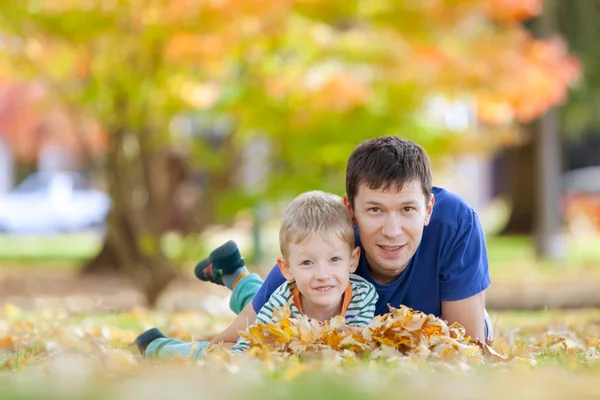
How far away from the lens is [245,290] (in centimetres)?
544

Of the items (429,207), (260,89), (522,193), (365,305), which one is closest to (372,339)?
(365,305)

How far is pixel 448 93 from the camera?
10.7m

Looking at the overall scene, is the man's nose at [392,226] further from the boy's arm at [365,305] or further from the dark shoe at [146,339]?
A: the dark shoe at [146,339]

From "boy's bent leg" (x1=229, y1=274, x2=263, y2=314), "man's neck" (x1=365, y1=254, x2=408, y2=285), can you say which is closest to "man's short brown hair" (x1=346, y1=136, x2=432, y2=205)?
"man's neck" (x1=365, y1=254, x2=408, y2=285)

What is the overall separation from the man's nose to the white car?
83.2 ft

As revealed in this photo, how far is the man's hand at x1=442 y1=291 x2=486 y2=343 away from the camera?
4496mm

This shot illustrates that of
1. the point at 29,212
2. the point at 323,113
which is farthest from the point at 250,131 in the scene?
the point at 29,212

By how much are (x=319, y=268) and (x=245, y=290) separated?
1.29m

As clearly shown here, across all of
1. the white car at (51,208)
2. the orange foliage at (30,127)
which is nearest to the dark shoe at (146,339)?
the orange foliage at (30,127)

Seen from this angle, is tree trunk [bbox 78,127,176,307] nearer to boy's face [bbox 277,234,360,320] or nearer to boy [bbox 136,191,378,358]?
boy [bbox 136,191,378,358]

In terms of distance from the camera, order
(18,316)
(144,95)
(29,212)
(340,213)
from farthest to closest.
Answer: (29,212), (144,95), (18,316), (340,213)

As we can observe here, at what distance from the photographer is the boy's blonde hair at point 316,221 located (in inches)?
168

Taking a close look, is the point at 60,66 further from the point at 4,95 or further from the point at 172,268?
the point at 4,95

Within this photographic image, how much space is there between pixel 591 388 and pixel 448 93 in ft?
26.3
